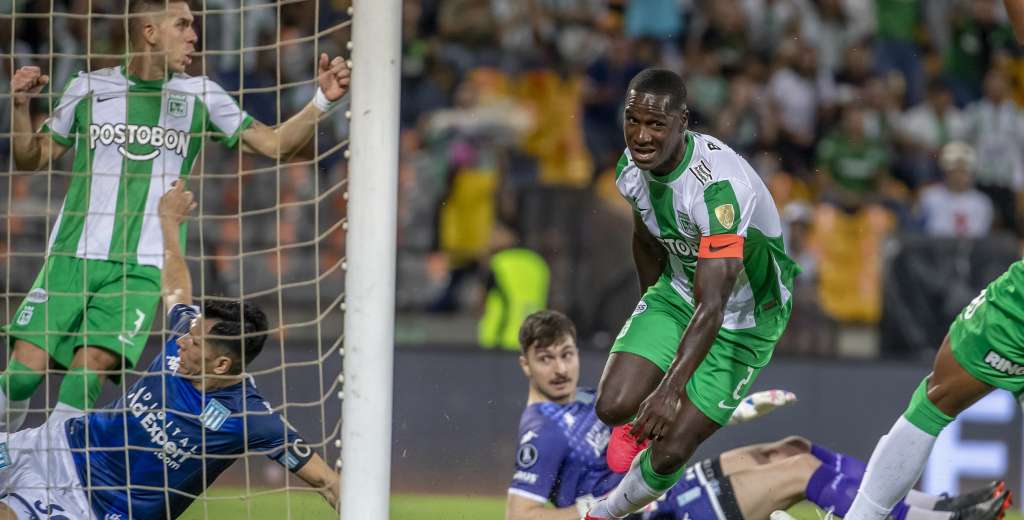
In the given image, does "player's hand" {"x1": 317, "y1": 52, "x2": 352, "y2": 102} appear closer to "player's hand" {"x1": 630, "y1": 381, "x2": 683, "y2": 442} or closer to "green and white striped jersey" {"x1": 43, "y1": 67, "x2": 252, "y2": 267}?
"green and white striped jersey" {"x1": 43, "y1": 67, "x2": 252, "y2": 267}

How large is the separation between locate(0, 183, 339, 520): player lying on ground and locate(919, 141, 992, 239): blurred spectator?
306 inches

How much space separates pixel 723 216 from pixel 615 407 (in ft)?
2.92

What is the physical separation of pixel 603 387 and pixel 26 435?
→ 235 cm

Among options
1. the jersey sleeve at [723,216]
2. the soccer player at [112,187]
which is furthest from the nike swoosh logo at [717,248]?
the soccer player at [112,187]

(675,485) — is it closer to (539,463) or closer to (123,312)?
(539,463)

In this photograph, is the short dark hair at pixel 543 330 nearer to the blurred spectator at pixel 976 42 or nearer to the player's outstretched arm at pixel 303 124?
the player's outstretched arm at pixel 303 124

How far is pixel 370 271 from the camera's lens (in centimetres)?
505

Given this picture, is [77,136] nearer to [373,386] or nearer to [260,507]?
[373,386]

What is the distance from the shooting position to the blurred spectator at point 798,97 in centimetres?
1313

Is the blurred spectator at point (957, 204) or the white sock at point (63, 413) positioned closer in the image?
the white sock at point (63, 413)

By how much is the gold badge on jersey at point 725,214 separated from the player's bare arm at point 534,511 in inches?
58.3

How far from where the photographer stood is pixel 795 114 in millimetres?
13492

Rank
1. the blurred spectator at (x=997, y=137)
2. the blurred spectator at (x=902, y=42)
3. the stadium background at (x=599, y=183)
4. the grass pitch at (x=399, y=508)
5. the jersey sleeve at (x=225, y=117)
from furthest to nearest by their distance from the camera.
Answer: the blurred spectator at (x=902, y=42) < the blurred spectator at (x=997, y=137) < the stadium background at (x=599, y=183) < the grass pitch at (x=399, y=508) < the jersey sleeve at (x=225, y=117)

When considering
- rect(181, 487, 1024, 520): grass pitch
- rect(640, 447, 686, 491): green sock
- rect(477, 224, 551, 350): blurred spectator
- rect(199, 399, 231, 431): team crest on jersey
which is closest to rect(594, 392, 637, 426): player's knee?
rect(640, 447, 686, 491): green sock
